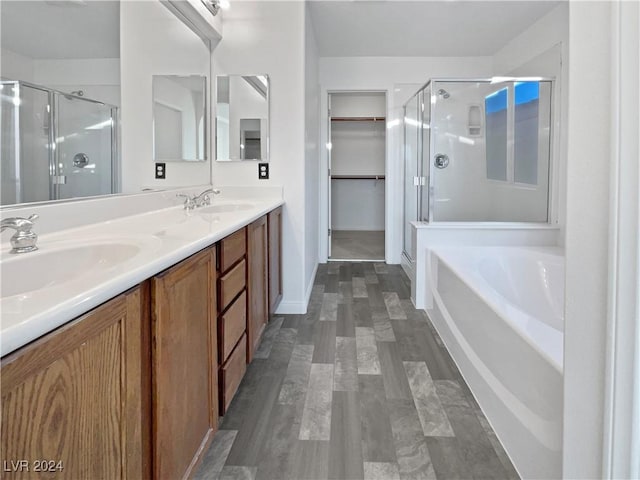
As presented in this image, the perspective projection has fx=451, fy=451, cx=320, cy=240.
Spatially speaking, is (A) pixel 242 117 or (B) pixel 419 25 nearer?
(A) pixel 242 117

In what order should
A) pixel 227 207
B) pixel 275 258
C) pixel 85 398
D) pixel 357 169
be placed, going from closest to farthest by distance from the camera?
pixel 85 398 < pixel 227 207 < pixel 275 258 < pixel 357 169

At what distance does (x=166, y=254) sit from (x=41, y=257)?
0.98ft

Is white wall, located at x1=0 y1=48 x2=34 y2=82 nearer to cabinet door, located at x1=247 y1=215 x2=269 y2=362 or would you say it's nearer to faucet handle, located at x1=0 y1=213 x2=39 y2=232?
faucet handle, located at x1=0 y1=213 x2=39 y2=232

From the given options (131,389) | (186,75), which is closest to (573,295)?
(131,389)

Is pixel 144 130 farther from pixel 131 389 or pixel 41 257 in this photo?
pixel 131 389

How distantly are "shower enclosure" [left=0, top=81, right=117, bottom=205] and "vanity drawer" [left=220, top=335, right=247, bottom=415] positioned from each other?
0.81m

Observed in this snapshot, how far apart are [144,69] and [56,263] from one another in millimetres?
1355

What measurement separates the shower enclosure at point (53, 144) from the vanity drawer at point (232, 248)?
0.52m

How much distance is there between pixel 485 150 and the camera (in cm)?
Result: 397

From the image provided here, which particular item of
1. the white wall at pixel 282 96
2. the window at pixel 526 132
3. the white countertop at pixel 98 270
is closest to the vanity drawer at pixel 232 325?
the white countertop at pixel 98 270

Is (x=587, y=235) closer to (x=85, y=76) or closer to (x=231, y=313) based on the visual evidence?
(x=231, y=313)

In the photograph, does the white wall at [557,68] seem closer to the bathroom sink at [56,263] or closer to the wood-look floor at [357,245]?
the wood-look floor at [357,245]

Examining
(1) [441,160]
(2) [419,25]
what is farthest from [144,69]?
(2) [419,25]

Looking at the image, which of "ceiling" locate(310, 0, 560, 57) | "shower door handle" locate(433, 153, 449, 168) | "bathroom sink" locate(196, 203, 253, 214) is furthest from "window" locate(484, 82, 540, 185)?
"bathroom sink" locate(196, 203, 253, 214)
